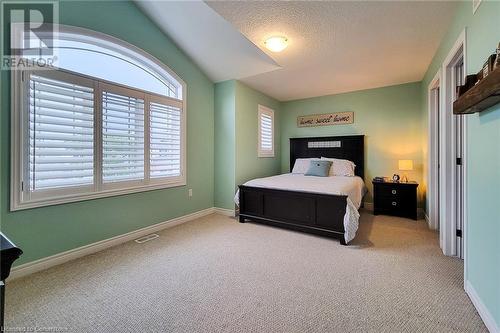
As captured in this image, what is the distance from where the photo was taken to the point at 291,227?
326 cm

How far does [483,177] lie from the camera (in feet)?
5.05

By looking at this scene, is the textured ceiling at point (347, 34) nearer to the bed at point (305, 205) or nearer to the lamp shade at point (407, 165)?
the lamp shade at point (407, 165)

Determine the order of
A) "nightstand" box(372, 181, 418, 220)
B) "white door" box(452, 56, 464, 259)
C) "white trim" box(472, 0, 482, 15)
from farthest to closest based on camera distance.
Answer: "nightstand" box(372, 181, 418, 220) < "white door" box(452, 56, 464, 259) < "white trim" box(472, 0, 482, 15)

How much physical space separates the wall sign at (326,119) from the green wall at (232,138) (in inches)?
56.1

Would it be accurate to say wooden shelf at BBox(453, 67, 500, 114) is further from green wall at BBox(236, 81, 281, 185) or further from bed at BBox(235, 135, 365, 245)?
green wall at BBox(236, 81, 281, 185)

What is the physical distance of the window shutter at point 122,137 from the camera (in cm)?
271

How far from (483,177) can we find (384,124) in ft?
10.7

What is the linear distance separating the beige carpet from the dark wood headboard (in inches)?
83.1

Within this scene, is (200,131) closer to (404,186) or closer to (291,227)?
(291,227)

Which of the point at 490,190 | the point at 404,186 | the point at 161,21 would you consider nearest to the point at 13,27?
the point at 161,21

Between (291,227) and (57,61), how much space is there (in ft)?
11.4

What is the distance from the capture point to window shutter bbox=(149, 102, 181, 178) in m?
3.28

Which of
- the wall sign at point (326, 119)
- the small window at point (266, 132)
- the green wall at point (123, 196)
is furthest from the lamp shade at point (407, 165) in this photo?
the green wall at point (123, 196)

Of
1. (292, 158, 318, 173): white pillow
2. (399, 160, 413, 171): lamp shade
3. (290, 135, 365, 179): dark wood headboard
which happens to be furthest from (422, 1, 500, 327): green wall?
(292, 158, 318, 173): white pillow
